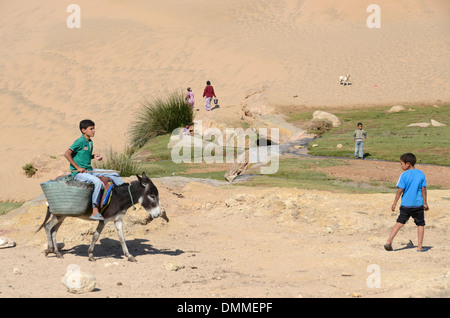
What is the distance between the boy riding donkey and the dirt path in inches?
40.0

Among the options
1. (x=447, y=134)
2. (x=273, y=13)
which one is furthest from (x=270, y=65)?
(x=447, y=134)

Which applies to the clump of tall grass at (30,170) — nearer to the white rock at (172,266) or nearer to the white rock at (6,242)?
the white rock at (6,242)

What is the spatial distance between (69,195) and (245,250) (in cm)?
326

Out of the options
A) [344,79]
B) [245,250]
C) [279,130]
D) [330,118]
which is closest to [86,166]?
[245,250]

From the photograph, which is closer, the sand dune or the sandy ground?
the sandy ground

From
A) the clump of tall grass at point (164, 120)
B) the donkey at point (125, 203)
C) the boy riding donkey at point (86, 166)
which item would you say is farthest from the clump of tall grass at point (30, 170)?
the boy riding donkey at point (86, 166)

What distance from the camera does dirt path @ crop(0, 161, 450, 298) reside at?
24.0ft

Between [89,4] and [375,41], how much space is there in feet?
127

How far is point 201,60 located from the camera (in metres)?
51.1

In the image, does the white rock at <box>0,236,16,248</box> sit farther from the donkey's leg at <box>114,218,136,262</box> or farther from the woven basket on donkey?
the donkey's leg at <box>114,218,136,262</box>

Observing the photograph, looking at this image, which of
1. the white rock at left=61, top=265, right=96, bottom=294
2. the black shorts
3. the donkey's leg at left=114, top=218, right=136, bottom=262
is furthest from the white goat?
the white rock at left=61, top=265, right=96, bottom=294

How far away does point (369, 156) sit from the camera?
22.2m

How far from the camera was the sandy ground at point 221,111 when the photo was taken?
8.15 meters

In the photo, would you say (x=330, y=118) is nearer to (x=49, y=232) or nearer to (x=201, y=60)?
(x=201, y=60)
